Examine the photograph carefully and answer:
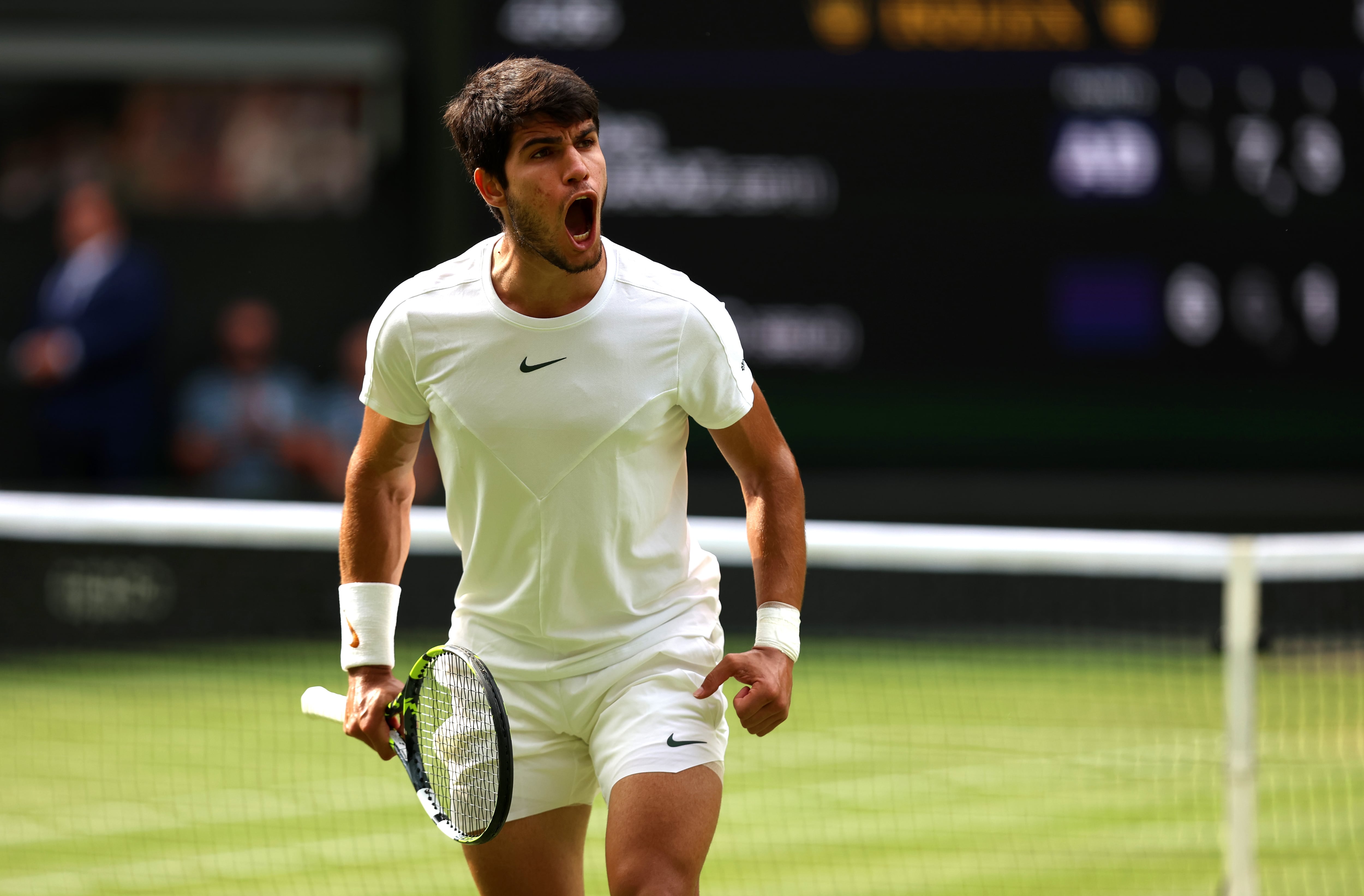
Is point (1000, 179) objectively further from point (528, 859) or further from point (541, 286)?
point (528, 859)

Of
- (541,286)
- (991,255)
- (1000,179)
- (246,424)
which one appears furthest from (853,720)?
(541,286)

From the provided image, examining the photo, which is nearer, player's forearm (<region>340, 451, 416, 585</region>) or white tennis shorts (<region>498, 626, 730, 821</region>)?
white tennis shorts (<region>498, 626, 730, 821</region>)

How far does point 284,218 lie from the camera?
34.0 feet

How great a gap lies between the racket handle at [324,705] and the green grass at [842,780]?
2187mm

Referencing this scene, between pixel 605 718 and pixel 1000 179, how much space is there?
19.8ft

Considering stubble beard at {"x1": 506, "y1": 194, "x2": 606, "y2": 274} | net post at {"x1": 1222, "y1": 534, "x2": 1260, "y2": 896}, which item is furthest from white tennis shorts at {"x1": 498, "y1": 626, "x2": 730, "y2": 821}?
net post at {"x1": 1222, "y1": 534, "x2": 1260, "y2": 896}

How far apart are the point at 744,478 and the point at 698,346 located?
0.82ft

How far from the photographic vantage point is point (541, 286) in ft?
10.1

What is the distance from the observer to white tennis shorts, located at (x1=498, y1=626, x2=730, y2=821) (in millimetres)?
3082

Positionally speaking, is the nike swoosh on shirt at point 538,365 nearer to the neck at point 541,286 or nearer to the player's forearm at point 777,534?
the neck at point 541,286

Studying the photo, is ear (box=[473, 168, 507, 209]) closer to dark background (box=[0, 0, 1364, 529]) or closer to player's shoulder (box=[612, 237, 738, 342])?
player's shoulder (box=[612, 237, 738, 342])

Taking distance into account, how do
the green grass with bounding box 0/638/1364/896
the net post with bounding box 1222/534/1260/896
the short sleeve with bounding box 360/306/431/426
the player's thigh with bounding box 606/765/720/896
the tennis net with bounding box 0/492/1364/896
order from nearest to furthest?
the player's thigh with bounding box 606/765/720/896, the short sleeve with bounding box 360/306/431/426, the net post with bounding box 1222/534/1260/896, the tennis net with bounding box 0/492/1364/896, the green grass with bounding box 0/638/1364/896

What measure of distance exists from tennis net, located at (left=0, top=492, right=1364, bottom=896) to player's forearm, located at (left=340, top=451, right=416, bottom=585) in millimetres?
2221

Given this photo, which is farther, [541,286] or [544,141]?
[541,286]
